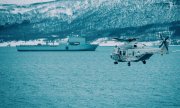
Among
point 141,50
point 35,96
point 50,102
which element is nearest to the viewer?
point 141,50

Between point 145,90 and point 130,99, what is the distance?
829cm

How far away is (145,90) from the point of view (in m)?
65.4

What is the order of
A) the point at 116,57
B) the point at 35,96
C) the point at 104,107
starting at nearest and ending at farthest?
1. the point at 116,57
2. the point at 104,107
3. the point at 35,96

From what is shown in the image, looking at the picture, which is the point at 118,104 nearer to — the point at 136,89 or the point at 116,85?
the point at 136,89

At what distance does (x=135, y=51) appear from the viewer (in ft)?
149

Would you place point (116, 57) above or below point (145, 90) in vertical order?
above

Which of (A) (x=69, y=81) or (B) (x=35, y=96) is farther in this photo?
(A) (x=69, y=81)

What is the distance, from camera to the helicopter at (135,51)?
44.8 m

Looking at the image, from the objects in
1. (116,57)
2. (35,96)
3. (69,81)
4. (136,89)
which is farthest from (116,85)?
(116,57)

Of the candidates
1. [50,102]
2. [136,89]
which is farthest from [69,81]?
[50,102]

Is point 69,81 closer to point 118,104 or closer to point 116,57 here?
point 118,104

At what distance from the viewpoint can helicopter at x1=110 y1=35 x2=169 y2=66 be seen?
44844mm

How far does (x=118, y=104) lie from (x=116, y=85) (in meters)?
17.6

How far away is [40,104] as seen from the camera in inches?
2160
